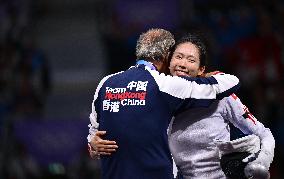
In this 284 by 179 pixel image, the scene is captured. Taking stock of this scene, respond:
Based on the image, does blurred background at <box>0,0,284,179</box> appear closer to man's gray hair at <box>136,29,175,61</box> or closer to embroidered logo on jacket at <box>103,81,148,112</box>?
man's gray hair at <box>136,29,175,61</box>

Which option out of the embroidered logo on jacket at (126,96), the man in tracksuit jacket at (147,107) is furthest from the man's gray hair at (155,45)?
the embroidered logo on jacket at (126,96)

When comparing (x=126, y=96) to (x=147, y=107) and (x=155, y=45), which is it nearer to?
(x=147, y=107)

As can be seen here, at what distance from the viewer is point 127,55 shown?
934 centimetres

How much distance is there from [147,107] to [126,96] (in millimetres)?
142

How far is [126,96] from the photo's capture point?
15.4 ft

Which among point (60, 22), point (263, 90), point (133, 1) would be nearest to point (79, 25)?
point (60, 22)

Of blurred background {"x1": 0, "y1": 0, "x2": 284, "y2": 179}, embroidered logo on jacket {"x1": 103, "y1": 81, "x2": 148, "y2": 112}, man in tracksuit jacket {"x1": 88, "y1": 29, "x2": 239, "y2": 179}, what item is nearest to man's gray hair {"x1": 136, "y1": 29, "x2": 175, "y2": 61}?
man in tracksuit jacket {"x1": 88, "y1": 29, "x2": 239, "y2": 179}

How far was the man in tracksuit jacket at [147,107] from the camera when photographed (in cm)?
462

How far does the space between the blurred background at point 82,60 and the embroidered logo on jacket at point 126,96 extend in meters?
3.02

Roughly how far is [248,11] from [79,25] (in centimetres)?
286

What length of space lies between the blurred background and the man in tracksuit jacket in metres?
2.94

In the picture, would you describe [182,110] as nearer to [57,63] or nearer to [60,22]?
[57,63]

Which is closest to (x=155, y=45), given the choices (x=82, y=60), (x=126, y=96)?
(x=126, y=96)

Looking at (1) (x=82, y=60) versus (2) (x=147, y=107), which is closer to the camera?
(2) (x=147, y=107)
